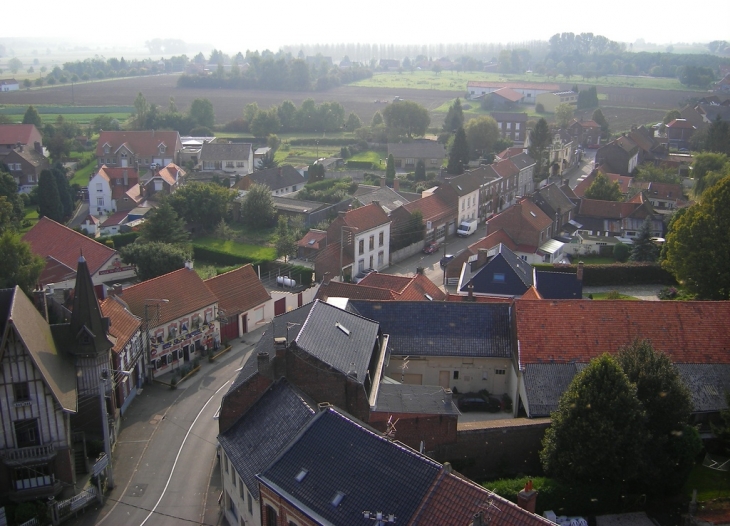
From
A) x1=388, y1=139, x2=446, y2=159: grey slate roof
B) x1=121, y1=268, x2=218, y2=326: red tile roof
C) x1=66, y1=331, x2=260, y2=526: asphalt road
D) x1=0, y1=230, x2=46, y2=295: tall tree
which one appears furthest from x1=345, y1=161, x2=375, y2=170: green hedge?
x1=66, y1=331, x2=260, y2=526: asphalt road

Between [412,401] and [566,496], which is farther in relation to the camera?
[412,401]

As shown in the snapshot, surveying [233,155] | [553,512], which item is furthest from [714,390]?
[233,155]

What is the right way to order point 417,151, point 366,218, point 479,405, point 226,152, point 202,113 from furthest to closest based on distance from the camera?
point 202,113 < point 417,151 < point 226,152 < point 366,218 < point 479,405

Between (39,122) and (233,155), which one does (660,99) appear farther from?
(39,122)

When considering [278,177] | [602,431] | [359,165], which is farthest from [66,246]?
[359,165]

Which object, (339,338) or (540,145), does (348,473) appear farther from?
(540,145)

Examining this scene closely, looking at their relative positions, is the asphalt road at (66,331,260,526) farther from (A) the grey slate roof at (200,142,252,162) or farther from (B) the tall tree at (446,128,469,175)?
(A) the grey slate roof at (200,142,252,162)
